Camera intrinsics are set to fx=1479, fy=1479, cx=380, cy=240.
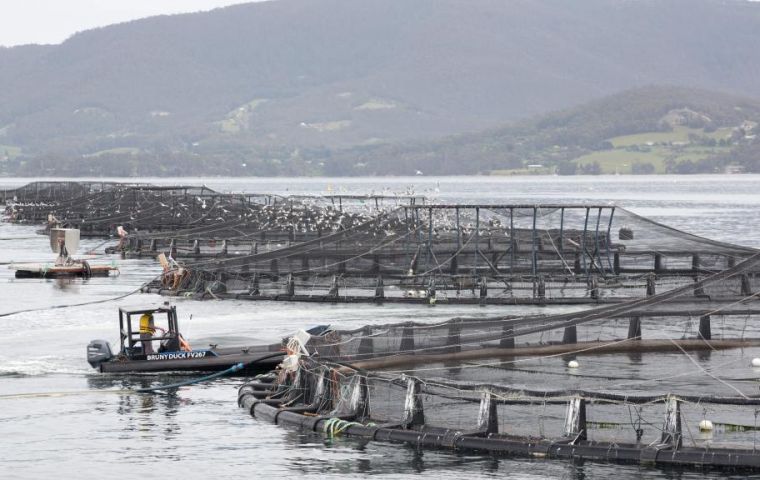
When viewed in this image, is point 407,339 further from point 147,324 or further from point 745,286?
point 745,286

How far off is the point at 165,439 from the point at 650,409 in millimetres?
11848

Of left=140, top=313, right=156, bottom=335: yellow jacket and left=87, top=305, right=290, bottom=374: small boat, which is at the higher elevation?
left=140, top=313, right=156, bottom=335: yellow jacket

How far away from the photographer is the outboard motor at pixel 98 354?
45.4 meters

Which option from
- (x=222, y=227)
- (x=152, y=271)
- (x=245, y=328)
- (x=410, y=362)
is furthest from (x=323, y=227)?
(x=410, y=362)

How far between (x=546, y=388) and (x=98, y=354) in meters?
14.8

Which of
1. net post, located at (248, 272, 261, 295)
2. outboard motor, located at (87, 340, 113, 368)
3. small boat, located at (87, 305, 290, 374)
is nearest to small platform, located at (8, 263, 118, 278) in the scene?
net post, located at (248, 272, 261, 295)

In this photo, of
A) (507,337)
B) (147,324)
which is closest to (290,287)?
(147,324)

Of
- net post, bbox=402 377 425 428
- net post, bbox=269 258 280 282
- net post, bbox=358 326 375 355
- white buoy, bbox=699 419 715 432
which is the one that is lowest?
white buoy, bbox=699 419 715 432

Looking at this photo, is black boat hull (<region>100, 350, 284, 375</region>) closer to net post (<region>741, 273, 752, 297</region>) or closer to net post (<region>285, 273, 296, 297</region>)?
net post (<region>741, 273, 752, 297</region>)

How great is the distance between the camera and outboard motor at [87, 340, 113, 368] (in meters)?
45.4

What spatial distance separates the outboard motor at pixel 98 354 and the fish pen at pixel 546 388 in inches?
237

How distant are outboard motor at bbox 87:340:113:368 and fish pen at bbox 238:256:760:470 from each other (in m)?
6.03

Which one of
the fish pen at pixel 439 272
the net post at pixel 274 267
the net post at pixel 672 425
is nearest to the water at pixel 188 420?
the net post at pixel 672 425

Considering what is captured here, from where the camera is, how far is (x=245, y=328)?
57844 mm
